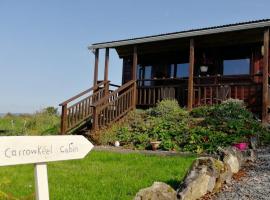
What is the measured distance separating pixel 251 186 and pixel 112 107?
8826mm

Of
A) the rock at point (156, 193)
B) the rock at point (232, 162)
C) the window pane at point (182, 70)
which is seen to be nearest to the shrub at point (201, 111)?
the window pane at point (182, 70)

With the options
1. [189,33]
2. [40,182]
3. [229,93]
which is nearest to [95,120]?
[189,33]

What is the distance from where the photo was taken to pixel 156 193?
16.7 feet

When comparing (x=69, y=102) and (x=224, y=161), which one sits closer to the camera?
(x=224, y=161)

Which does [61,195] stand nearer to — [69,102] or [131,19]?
[69,102]

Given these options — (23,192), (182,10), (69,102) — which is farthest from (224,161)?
(182,10)

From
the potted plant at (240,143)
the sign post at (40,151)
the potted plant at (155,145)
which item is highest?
the sign post at (40,151)

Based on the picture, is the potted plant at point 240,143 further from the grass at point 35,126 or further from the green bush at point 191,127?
the grass at point 35,126

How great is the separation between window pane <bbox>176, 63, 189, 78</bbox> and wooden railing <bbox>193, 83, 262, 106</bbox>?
262 cm

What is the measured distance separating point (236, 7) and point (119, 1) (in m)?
5.30

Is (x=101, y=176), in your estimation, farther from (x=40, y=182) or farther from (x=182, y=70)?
(x=182, y=70)

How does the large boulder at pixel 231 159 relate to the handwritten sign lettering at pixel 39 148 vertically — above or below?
below

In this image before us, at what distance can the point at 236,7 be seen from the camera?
18.1 m

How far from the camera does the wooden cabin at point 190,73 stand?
47.3 ft
